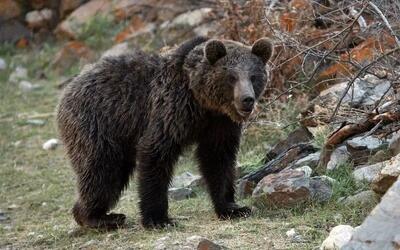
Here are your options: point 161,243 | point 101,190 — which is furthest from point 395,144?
point 101,190

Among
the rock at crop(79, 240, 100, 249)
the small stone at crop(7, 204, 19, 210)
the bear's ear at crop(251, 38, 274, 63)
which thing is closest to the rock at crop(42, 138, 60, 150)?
the small stone at crop(7, 204, 19, 210)

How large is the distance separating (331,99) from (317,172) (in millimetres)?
1248

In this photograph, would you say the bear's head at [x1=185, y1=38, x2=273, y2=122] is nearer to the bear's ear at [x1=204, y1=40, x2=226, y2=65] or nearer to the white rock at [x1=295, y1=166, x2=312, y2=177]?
the bear's ear at [x1=204, y1=40, x2=226, y2=65]

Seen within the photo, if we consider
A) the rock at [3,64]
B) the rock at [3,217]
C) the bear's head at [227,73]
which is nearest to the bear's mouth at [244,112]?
the bear's head at [227,73]

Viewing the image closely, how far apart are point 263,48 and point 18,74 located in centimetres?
974

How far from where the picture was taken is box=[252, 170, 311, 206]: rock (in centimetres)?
633

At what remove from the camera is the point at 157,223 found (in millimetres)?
6402

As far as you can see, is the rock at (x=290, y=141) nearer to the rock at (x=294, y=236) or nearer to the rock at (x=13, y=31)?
the rock at (x=294, y=236)

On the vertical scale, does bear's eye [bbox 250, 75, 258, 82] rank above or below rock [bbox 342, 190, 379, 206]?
above

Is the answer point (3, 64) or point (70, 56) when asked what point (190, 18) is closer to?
point (70, 56)

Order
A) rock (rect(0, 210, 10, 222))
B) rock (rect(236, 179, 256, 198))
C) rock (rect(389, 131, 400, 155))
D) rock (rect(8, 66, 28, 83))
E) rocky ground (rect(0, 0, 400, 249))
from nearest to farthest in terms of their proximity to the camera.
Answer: rocky ground (rect(0, 0, 400, 249)) → rock (rect(389, 131, 400, 155)) → rock (rect(236, 179, 256, 198)) → rock (rect(0, 210, 10, 222)) → rock (rect(8, 66, 28, 83))

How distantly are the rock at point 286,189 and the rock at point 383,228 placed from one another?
79.4 inches

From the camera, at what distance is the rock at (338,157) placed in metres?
6.96

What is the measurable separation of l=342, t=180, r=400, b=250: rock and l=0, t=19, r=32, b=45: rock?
13361 mm
